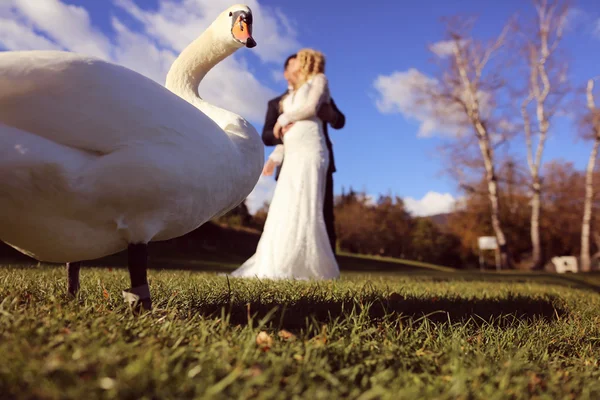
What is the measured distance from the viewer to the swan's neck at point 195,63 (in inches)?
124

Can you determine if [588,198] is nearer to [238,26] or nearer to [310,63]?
[310,63]

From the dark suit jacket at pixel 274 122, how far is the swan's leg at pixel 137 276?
499cm

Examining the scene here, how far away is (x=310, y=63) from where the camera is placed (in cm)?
664

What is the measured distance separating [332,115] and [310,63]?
0.83 meters

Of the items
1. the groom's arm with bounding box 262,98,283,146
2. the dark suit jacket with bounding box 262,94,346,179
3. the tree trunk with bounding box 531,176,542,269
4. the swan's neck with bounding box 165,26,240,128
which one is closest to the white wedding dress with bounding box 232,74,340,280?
the dark suit jacket with bounding box 262,94,346,179

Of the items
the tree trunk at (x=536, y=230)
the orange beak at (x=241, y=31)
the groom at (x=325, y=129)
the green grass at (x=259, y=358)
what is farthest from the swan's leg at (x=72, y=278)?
the tree trunk at (x=536, y=230)

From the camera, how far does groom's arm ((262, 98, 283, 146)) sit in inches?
289

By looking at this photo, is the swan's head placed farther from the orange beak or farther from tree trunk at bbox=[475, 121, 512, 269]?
tree trunk at bbox=[475, 121, 512, 269]

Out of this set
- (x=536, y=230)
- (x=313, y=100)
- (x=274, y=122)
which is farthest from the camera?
(x=536, y=230)

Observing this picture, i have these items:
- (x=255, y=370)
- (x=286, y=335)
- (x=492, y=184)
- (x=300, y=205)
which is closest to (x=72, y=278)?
(x=286, y=335)

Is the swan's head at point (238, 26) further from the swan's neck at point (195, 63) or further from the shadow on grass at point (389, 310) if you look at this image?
the shadow on grass at point (389, 310)

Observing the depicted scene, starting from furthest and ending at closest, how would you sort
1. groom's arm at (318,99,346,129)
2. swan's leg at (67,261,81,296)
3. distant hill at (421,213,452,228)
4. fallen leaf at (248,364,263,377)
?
distant hill at (421,213,452,228) → groom's arm at (318,99,346,129) → swan's leg at (67,261,81,296) → fallen leaf at (248,364,263,377)

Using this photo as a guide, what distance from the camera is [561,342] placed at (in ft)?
8.46

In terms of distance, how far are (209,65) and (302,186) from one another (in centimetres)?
351
